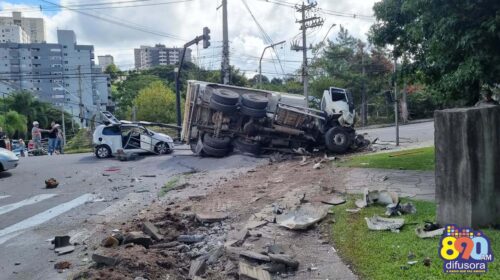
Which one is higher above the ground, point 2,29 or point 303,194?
point 2,29

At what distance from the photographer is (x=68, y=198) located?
1089 cm

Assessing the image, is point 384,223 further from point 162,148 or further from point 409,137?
point 409,137

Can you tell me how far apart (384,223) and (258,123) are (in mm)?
11298

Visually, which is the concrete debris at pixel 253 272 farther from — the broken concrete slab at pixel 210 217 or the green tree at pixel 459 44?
the green tree at pixel 459 44

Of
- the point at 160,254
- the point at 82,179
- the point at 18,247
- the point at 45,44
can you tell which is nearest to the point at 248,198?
the point at 160,254

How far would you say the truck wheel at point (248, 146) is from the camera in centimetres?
1698

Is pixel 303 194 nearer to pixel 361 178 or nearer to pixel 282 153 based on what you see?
pixel 361 178

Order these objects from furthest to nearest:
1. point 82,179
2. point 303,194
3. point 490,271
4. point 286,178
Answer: point 82,179 < point 286,178 < point 303,194 < point 490,271

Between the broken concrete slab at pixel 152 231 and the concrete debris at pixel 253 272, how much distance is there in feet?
6.51

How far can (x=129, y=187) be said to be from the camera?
12242 millimetres

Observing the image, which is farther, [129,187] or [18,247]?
[129,187]

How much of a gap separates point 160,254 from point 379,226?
9.75ft

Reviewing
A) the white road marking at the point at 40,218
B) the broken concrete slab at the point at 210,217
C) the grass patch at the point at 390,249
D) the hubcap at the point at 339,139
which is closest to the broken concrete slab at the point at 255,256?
the grass patch at the point at 390,249

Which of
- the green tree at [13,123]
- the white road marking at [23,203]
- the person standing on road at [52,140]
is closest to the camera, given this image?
the white road marking at [23,203]
